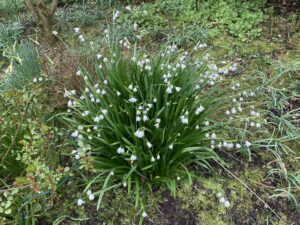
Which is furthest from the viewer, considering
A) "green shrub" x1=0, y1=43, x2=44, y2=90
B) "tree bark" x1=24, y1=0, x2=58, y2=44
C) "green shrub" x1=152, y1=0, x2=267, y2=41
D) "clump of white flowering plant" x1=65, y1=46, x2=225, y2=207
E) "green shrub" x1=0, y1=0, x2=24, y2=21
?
"green shrub" x1=0, y1=0, x2=24, y2=21

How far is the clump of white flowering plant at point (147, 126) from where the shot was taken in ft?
9.10

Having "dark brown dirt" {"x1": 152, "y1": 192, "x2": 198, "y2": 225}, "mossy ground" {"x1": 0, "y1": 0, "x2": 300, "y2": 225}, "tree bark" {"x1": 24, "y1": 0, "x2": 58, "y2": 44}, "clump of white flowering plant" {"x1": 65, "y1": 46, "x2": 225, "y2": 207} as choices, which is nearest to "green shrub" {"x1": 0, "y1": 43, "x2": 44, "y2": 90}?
"tree bark" {"x1": 24, "y1": 0, "x2": 58, "y2": 44}

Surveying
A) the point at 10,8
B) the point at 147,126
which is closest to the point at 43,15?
the point at 10,8

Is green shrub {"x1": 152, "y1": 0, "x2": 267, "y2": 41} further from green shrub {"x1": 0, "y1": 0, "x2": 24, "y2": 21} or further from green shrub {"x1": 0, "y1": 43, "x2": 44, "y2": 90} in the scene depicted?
green shrub {"x1": 0, "y1": 0, "x2": 24, "y2": 21}

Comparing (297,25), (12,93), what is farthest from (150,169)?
(297,25)

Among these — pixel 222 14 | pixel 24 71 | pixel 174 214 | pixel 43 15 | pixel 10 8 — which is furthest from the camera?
pixel 10 8

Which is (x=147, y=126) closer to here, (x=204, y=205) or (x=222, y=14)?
(x=204, y=205)

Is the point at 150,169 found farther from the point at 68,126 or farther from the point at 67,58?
the point at 67,58

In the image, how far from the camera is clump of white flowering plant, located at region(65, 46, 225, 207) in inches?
109

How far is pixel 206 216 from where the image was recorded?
2.83 m

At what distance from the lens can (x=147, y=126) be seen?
286 cm

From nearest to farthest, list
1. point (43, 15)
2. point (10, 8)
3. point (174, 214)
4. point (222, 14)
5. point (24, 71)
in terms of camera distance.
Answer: point (174, 214), point (24, 71), point (43, 15), point (222, 14), point (10, 8)

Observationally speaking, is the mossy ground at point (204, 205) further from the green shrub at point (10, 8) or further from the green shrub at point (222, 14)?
the green shrub at point (10, 8)

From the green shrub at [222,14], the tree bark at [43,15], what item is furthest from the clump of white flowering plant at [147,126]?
the tree bark at [43,15]
